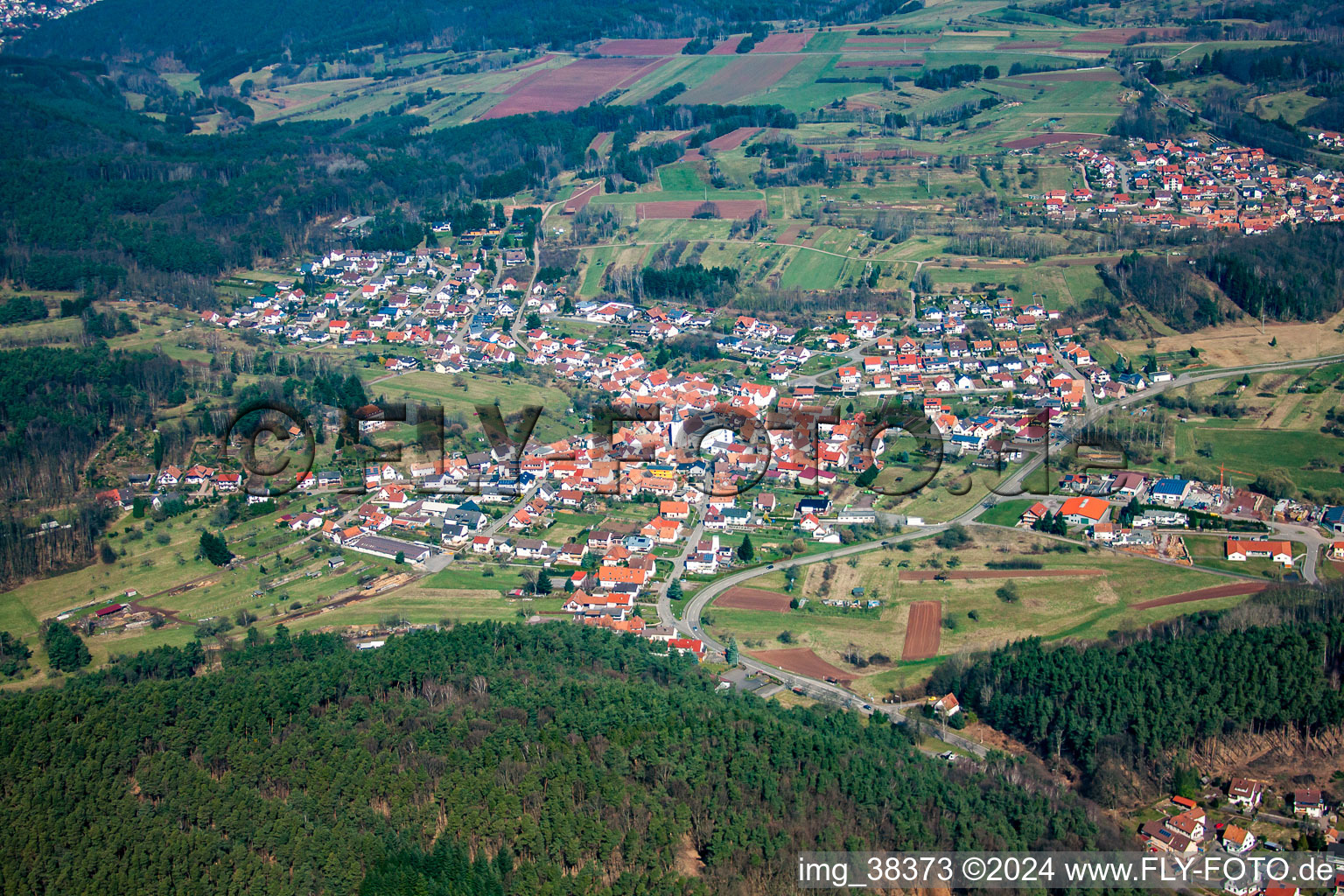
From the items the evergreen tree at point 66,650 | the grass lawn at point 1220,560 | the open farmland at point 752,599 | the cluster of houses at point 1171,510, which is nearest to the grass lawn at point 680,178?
the cluster of houses at point 1171,510

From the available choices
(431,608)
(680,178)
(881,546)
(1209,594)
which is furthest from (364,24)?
(1209,594)

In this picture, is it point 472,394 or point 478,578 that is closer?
point 478,578

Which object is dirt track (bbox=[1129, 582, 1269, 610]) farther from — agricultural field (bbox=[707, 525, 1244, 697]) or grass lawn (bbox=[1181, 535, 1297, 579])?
grass lawn (bbox=[1181, 535, 1297, 579])

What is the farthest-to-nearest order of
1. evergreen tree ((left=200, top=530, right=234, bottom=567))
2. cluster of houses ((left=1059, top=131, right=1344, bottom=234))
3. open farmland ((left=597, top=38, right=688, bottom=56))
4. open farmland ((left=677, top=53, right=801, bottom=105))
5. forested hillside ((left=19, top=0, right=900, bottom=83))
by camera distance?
forested hillside ((left=19, top=0, right=900, bottom=83)) < open farmland ((left=597, top=38, right=688, bottom=56)) < open farmland ((left=677, top=53, right=801, bottom=105)) < cluster of houses ((left=1059, top=131, right=1344, bottom=234)) < evergreen tree ((left=200, top=530, right=234, bottom=567))

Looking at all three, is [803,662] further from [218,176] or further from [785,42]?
[785,42]

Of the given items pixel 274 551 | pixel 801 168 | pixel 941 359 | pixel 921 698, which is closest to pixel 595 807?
pixel 921 698

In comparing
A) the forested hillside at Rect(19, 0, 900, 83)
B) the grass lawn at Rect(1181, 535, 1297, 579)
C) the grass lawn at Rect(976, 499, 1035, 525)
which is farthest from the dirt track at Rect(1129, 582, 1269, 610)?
the forested hillside at Rect(19, 0, 900, 83)

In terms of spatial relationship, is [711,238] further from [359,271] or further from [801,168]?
[359,271]

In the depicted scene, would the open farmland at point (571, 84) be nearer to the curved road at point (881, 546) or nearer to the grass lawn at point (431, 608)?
the curved road at point (881, 546)
